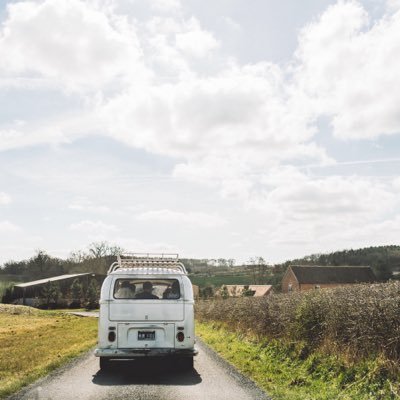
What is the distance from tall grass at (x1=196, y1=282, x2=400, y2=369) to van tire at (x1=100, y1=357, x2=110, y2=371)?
4.46 meters

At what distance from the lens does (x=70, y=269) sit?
334 feet

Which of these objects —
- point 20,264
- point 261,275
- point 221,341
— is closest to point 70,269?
point 20,264

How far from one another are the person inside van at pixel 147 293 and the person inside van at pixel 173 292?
0.25m

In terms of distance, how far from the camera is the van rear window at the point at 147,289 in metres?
10.4

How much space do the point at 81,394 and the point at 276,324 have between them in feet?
22.9

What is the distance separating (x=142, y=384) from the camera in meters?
8.68

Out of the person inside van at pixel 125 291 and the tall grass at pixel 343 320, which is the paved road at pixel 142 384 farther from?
the tall grass at pixel 343 320

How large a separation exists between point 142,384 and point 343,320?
4056mm

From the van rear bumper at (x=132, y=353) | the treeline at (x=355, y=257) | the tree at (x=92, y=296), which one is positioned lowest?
the tree at (x=92, y=296)

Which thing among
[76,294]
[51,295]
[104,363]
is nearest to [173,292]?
[104,363]

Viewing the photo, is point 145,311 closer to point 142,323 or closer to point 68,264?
point 142,323

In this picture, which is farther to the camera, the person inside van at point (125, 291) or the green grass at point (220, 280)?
the green grass at point (220, 280)

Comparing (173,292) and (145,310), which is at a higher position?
(173,292)

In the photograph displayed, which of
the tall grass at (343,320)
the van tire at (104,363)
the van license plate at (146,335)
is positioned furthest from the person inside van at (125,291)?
the tall grass at (343,320)
